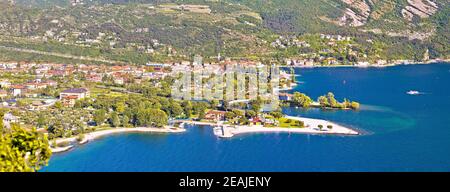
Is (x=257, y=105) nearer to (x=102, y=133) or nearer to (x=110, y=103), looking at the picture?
(x=110, y=103)

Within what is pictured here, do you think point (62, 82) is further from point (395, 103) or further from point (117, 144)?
point (395, 103)

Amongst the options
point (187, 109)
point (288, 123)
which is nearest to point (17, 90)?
point (187, 109)

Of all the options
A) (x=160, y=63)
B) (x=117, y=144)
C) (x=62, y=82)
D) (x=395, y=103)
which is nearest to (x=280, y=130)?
(x=117, y=144)

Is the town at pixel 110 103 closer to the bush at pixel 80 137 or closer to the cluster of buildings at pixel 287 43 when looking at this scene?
the bush at pixel 80 137

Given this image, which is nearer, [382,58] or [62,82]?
[62,82]

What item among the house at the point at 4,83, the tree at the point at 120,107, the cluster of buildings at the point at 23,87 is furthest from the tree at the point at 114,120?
the house at the point at 4,83

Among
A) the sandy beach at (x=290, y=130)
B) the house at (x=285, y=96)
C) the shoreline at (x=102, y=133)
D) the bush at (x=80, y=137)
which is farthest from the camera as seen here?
the house at (x=285, y=96)

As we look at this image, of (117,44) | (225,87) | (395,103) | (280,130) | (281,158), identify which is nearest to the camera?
(281,158)
